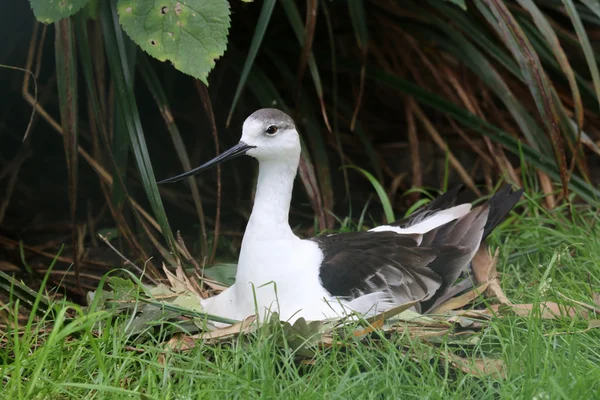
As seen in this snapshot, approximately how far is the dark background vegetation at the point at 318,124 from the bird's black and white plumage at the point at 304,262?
53cm

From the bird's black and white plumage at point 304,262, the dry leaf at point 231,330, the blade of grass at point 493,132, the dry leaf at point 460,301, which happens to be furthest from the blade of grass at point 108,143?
the blade of grass at point 493,132

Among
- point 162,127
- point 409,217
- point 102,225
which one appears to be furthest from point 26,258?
point 409,217

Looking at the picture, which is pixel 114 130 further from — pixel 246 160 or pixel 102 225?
pixel 246 160

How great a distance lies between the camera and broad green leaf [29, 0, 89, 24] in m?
2.07

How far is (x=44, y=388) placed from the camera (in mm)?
1956

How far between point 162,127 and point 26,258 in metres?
0.96

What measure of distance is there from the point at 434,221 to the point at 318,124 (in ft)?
3.40

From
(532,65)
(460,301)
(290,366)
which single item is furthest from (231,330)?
(532,65)

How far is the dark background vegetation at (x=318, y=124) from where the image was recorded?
331 centimetres

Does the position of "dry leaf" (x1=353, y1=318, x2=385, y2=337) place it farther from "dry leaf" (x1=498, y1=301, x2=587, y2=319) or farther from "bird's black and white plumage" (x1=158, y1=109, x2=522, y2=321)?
"dry leaf" (x1=498, y1=301, x2=587, y2=319)

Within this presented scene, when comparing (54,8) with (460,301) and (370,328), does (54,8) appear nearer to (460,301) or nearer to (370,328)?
(370,328)

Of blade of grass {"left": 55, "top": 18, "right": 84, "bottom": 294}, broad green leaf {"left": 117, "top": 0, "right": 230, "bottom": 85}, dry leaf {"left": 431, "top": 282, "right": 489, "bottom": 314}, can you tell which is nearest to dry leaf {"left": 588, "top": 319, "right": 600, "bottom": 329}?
dry leaf {"left": 431, "top": 282, "right": 489, "bottom": 314}

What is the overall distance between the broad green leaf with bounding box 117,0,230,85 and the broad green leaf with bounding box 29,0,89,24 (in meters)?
0.14

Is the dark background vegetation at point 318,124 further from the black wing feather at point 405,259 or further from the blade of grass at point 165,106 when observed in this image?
the black wing feather at point 405,259
